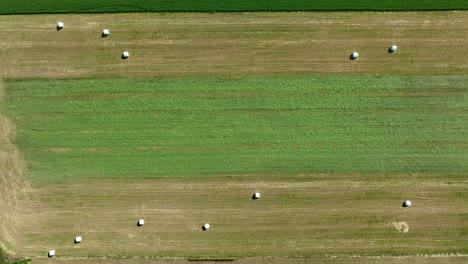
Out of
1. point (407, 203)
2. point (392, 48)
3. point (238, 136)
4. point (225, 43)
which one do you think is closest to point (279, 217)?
point (238, 136)

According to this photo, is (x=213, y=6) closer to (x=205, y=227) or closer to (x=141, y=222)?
(x=205, y=227)

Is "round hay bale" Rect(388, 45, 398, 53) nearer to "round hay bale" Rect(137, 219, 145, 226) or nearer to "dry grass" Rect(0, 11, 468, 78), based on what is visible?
"dry grass" Rect(0, 11, 468, 78)

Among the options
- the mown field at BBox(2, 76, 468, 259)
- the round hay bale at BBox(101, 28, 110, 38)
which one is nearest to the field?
the mown field at BBox(2, 76, 468, 259)

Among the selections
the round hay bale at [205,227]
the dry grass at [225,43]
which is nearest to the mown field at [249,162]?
the round hay bale at [205,227]

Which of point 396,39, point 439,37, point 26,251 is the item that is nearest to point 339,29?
point 396,39

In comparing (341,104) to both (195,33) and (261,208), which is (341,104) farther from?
(195,33)

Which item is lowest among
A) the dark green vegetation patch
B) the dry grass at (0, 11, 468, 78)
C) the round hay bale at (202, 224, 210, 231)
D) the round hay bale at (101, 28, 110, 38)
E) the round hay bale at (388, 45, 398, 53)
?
the round hay bale at (202, 224, 210, 231)

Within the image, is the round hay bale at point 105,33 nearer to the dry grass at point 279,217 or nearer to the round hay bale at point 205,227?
the dry grass at point 279,217
